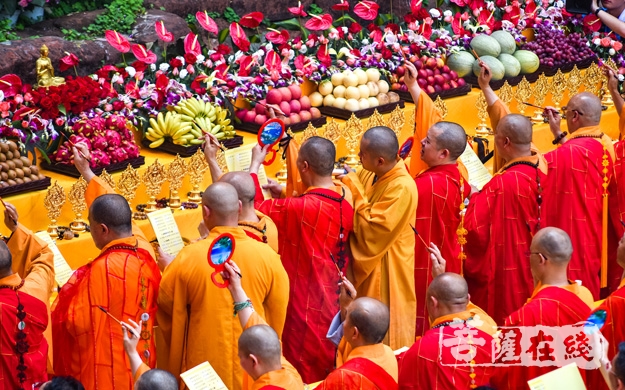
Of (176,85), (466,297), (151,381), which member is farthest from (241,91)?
(151,381)

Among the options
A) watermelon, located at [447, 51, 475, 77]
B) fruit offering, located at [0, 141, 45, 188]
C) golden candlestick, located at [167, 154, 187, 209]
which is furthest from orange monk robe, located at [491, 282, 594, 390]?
watermelon, located at [447, 51, 475, 77]

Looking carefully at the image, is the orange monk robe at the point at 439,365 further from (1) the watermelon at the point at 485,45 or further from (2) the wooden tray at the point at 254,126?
(1) the watermelon at the point at 485,45

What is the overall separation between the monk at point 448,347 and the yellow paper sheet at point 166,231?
76.6 inches

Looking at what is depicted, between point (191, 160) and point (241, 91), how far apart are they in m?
1.36

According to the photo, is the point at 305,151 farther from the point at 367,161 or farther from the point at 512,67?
the point at 512,67

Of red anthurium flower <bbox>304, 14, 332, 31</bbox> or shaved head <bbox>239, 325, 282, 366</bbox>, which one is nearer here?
shaved head <bbox>239, 325, 282, 366</bbox>

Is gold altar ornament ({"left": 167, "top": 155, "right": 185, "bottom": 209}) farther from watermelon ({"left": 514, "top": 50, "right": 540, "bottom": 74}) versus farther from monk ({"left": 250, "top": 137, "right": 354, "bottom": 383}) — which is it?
watermelon ({"left": 514, "top": 50, "right": 540, "bottom": 74})

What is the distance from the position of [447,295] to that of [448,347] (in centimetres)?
34

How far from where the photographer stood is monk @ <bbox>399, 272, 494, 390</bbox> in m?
5.68

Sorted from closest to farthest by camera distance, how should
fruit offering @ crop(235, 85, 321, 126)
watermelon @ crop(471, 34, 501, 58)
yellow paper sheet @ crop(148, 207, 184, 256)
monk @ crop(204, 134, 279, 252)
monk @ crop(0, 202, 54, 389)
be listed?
monk @ crop(0, 202, 54, 389) → monk @ crop(204, 134, 279, 252) → yellow paper sheet @ crop(148, 207, 184, 256) → fruit offering @ crop(235, 85, 321, 126) → watermelon @ crop(471, 34, 501, 58)

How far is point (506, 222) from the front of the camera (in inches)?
319

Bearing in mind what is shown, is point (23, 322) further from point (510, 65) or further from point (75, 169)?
point (510, 65)

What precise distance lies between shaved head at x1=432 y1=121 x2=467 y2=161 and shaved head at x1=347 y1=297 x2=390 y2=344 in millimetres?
2371

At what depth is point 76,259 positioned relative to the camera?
7.95m
